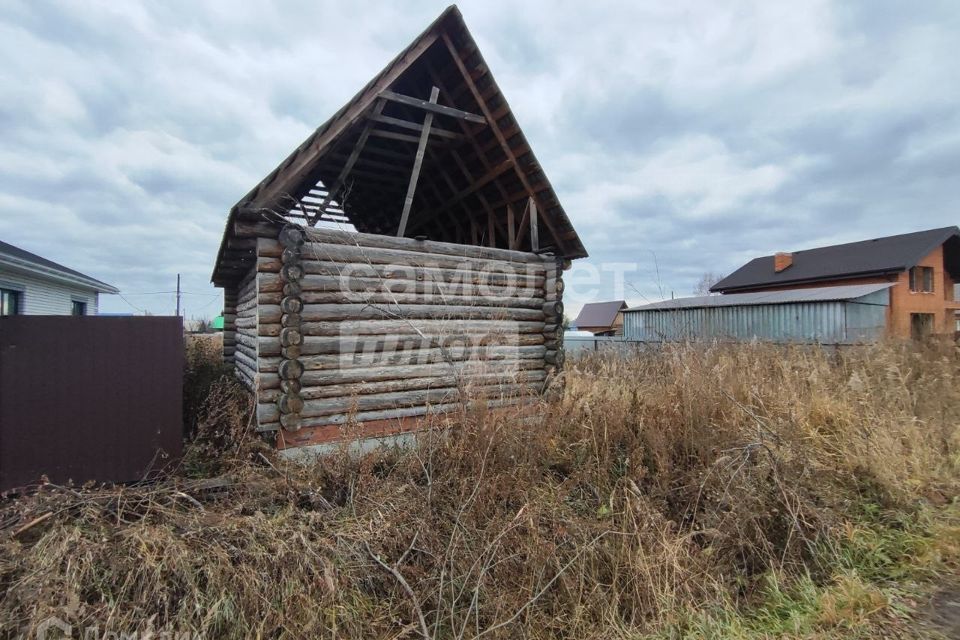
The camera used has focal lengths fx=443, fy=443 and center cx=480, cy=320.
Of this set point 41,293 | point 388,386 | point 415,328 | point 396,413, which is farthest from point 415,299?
point 41,293

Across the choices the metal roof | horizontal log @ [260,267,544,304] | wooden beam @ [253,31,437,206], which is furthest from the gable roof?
the metal roof

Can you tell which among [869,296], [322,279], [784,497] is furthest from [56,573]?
[869,296]

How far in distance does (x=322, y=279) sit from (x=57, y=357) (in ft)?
9.60

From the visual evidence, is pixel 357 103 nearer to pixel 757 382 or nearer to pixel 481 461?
pixel 481 461

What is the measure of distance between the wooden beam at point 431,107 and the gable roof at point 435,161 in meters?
0.02

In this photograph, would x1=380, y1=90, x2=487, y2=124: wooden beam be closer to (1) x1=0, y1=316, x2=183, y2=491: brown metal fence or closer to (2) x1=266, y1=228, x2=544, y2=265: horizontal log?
(2) x1=266, y1=228, x2=544, y2=265: horizontal log

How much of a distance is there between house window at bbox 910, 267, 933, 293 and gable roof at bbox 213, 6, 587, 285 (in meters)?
25.6

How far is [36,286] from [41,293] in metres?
0.43

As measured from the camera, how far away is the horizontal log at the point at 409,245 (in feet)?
20.0

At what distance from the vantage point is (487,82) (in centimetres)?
710

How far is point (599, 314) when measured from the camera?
5050 cm

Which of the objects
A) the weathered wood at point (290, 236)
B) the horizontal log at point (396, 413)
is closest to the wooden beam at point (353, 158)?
the weathered wood at point (290, 236)

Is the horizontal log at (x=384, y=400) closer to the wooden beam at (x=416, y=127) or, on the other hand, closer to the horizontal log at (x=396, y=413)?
the horizontal log at (x=396, y=413)

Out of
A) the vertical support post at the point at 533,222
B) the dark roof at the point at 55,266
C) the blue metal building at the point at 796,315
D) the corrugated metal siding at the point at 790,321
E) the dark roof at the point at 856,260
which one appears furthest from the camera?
the dark roof at the point at 856,260
